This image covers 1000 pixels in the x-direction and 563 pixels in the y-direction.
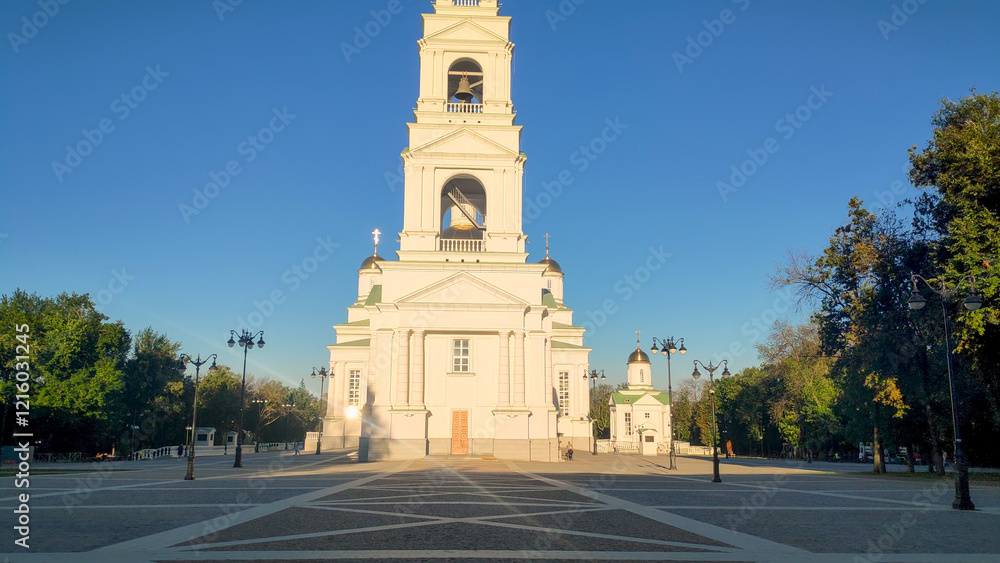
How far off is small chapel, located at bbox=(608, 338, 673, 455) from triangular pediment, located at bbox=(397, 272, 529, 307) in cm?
4279

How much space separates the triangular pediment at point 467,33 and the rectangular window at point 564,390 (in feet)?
112

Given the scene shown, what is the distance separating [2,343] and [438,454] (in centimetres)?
2878

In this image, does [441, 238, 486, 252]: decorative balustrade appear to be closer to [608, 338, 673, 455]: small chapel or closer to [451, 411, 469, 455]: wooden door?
[451, 411, 469, 455]: wooden door

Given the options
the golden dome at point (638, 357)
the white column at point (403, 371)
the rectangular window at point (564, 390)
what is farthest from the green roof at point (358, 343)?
the golden dome at point (638, 357)

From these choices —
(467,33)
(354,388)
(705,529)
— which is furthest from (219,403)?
(705,529)

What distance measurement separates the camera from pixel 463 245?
149 ft

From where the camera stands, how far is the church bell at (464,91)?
48.5m

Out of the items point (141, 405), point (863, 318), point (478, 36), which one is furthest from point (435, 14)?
point (141, 405)

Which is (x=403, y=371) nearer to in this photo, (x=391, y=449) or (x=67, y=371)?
(x=391, y=449)

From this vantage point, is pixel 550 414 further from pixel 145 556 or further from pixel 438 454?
pixel 145 556

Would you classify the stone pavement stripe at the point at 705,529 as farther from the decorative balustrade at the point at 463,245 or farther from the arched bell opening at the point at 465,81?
the arched bell opening at the point at 465,81

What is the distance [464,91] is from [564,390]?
3275 cm

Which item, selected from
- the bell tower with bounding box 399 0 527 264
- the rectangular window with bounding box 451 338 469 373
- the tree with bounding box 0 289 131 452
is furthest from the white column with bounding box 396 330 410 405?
the tree with bounding box 0 289 131 452

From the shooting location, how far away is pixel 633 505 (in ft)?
55.9
